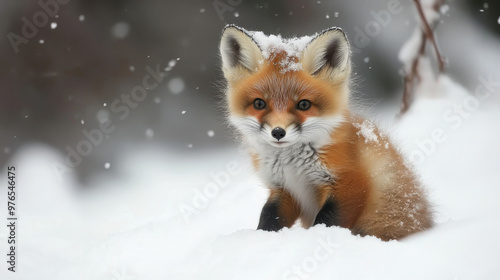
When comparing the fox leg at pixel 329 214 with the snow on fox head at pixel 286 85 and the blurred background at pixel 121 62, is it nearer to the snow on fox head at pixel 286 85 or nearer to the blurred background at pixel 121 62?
the snow on fox head at pixel 286 85

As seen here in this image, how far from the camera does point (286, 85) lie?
2158 mm

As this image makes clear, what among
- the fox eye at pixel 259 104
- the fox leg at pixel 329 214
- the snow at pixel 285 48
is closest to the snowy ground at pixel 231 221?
the fox leg at pixel 329 214

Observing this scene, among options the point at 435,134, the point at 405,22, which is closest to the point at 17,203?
the point at 435,134

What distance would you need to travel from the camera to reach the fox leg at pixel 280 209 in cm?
242

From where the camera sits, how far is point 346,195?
2.19 metres

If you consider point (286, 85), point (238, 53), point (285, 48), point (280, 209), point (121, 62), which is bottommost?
point (280, 209)

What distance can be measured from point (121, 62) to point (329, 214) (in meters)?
5.60

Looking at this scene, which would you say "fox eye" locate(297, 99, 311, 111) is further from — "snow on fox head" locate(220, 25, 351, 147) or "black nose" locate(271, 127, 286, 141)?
"black nose" locate(271, 127, 286, 141)

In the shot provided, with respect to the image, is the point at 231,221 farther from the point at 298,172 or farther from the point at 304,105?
the point at 304,105

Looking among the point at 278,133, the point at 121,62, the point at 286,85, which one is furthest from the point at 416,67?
the point at 121,62

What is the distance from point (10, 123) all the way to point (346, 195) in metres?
5.97

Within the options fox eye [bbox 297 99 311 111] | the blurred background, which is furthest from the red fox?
the blurred background

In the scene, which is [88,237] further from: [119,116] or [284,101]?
[284,101]

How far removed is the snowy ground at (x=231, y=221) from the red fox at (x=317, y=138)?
157 mm
